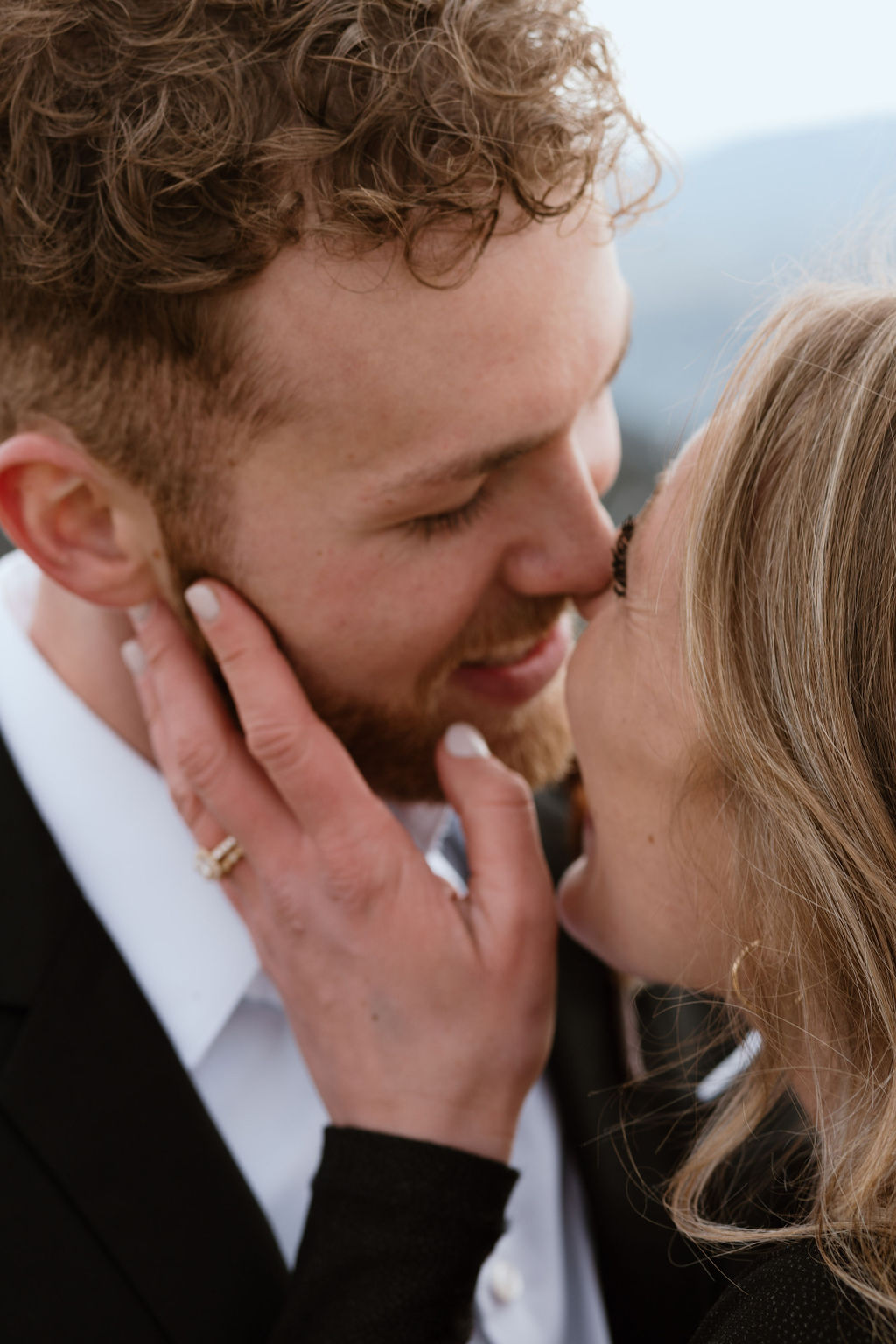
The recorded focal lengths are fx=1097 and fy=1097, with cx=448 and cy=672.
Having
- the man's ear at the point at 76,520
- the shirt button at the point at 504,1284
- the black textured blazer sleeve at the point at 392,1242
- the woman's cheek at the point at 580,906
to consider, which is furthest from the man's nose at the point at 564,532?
the shirt button at the point at 504,1284

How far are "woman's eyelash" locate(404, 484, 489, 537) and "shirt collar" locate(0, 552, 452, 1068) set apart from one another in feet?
1.93

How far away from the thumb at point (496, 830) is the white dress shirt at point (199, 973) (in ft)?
1.24

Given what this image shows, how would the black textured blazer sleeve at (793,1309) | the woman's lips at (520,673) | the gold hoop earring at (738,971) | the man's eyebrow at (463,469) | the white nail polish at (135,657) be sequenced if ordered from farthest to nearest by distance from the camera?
1. the woman's lips at (520,673)
2. the white nail polish at (135,657)
3. the man's eyebrow at (463,469)
4. the gold hoop earring at (738,971)
5. the black textured blazer sleeve at (793,1309)

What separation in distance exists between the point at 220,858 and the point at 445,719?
1.41 feet

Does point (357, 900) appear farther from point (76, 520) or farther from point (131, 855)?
point (76, 520)

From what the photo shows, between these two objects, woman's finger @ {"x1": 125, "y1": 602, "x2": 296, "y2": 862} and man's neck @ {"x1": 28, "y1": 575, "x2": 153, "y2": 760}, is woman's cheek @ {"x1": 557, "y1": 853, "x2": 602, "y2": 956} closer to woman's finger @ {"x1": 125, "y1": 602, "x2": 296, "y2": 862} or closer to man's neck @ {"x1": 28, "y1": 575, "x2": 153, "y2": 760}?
woman's finger @ {"x1": 125, "y1": 602, "x2": 296, "y2": 862}

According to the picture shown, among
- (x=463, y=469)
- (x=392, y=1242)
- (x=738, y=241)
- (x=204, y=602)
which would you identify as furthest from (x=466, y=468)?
(x=392, y=1242)

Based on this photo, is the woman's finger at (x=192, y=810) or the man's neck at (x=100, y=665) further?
the man's neck at (x=100, y=665)

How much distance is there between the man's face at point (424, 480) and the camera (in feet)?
4.66

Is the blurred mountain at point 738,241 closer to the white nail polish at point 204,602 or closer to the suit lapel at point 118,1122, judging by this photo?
the white nail polish at point 204,602

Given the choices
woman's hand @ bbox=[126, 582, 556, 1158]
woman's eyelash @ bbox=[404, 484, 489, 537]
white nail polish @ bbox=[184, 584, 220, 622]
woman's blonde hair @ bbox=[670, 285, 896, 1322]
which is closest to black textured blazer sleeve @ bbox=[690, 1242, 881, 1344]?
woman's blonde hair @ bbox=[670, 285, 896, 1322]

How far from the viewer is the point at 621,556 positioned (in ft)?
4.67

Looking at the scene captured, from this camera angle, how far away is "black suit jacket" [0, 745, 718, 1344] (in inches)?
51.8

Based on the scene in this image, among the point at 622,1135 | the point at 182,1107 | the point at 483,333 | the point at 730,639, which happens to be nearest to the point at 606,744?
the point at 730,639
